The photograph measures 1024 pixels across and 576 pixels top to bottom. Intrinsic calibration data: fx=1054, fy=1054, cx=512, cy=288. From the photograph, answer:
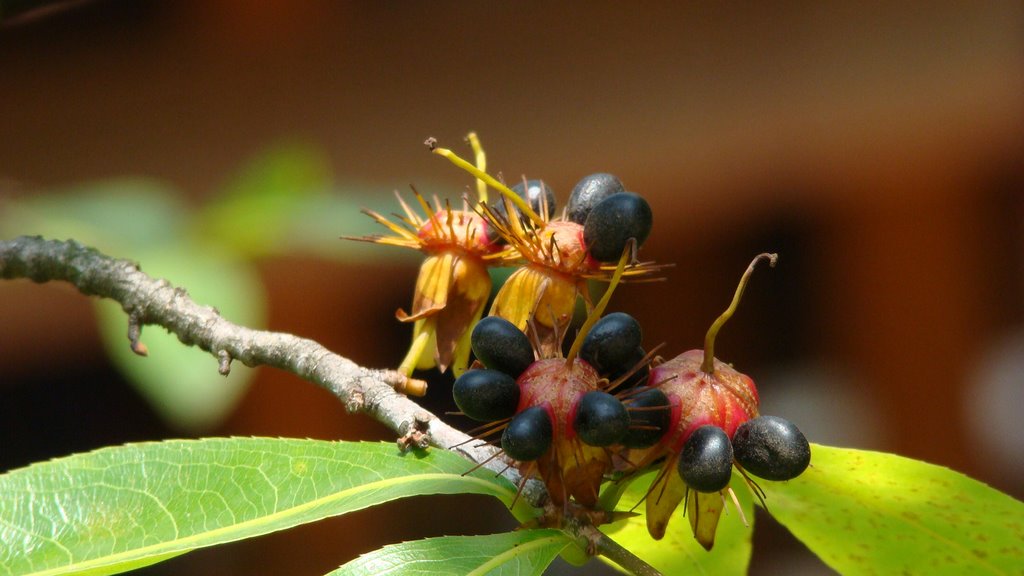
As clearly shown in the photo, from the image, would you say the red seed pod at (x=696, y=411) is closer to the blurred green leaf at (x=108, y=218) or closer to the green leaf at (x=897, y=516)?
the green leaf at (x=897, y=516)

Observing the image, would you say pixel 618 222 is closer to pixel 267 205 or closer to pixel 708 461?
pixel 708 461

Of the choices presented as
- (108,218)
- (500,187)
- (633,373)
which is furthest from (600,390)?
(108,218)

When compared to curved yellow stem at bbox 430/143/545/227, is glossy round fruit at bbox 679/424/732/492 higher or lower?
lower

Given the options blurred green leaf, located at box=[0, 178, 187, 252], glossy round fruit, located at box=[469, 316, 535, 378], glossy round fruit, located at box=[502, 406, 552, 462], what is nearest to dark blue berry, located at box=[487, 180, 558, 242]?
glossy round fruit, located at box=[469, 316, 535, 378]

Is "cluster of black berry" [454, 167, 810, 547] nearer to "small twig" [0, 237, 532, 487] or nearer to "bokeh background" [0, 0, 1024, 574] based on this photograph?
"small twig" [0, 237, 532, 487]

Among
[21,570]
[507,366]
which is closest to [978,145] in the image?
[507,366]

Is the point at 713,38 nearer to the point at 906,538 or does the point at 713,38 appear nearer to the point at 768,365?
the point at 768,365
